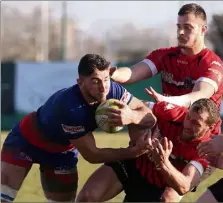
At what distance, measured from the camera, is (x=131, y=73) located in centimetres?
763

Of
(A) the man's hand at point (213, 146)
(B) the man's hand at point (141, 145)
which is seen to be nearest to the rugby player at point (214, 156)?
(A) the man's hand at point (213, 146)

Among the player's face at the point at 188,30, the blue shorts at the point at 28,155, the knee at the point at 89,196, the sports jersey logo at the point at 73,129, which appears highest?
the player's face at the point at 188,30

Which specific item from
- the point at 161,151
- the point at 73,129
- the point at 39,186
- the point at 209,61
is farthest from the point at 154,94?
the point at 39,186

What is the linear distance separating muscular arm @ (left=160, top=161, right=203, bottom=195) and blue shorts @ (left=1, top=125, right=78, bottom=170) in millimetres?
1438

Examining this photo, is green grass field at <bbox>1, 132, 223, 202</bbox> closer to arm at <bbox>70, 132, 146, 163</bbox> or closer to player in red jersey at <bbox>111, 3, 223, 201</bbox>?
player in red jersey at <bbox>111, 3, 223, 201</bbox>

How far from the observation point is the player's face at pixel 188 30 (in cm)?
720

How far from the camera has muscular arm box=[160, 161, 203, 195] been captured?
6.11 metres

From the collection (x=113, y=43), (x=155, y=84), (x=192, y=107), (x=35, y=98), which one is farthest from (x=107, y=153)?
(x=113, y=43)

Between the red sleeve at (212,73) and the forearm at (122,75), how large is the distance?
31.2 inches

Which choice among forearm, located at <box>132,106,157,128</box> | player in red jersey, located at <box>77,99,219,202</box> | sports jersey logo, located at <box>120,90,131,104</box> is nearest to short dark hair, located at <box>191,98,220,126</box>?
player in red jersey, located at <box>77,99,219,202</box>

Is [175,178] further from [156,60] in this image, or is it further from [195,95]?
[156,60]

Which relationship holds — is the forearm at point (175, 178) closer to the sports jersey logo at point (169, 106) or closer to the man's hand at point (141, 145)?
the man's hand at point (141, 145)

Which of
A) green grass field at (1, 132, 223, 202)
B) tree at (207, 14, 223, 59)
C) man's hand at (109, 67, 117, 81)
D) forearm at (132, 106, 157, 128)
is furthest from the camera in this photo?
tree at (207, 14, 223, 59)

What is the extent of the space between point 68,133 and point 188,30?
1.66m
